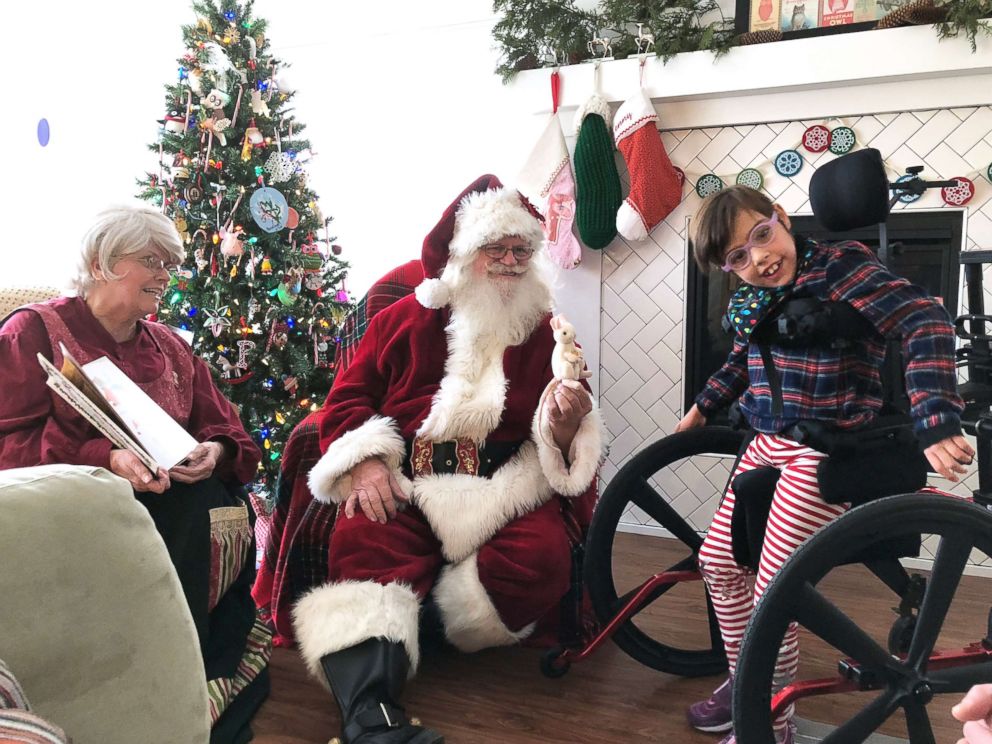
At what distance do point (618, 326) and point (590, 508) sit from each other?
1.17 meters

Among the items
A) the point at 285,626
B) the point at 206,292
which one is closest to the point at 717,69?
the point at 206,292

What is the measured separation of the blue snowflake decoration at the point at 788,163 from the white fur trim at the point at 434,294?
1.42 m

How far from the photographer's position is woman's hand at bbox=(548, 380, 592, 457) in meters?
1.77

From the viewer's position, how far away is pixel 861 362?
1431mm

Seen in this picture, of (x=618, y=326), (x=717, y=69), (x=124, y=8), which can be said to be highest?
(x=124, y=8)

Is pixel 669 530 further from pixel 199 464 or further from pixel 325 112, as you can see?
pixel 325 112

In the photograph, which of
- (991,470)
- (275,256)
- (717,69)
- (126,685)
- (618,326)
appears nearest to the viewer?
(126,685)

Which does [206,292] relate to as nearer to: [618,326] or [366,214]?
[366,214]

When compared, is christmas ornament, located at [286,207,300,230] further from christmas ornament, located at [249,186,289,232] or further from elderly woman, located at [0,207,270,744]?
elderly woman, located at [0,207,270,744]

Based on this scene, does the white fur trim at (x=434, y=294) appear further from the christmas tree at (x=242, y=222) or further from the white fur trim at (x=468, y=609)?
the christmas tree at (x=242, y=222)

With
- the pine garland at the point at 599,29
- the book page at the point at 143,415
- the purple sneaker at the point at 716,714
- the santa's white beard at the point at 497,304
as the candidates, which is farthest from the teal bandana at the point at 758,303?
the pine garland at the point at 599,29

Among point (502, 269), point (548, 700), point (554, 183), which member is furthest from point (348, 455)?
point (554, 183)

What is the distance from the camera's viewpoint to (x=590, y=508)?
195cm

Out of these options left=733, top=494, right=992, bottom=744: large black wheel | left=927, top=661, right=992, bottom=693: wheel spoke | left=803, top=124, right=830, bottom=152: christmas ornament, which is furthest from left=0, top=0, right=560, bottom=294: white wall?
left=927, top=661, right=992, bottom=693: wheel spoke
